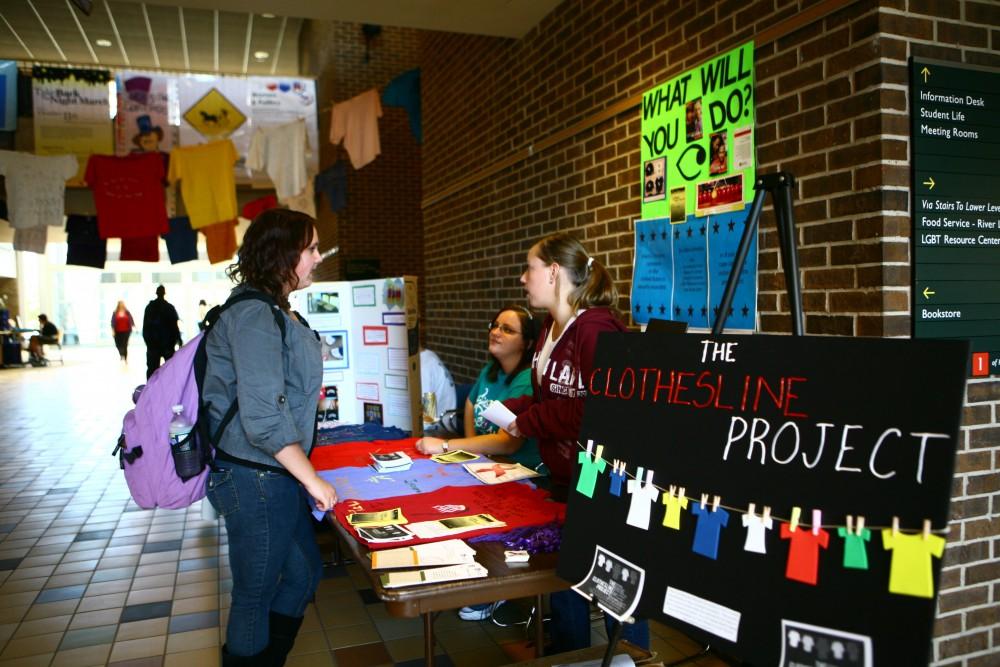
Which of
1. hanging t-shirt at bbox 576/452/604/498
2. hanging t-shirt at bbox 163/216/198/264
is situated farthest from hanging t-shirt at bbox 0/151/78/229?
hanging t-shirt at bbox 576/452/604/498

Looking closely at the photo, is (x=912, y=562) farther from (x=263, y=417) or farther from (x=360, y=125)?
(x=360, y=125)

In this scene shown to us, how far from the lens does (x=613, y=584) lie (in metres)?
1.50

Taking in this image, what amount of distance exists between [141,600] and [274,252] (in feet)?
8.00

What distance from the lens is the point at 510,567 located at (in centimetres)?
171

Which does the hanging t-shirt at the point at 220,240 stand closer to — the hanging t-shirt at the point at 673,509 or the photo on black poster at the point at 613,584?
the photo on black poster at the point at 613,584

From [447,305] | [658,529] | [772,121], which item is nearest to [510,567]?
[658,529]

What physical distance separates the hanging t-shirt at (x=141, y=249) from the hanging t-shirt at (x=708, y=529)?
295 inches

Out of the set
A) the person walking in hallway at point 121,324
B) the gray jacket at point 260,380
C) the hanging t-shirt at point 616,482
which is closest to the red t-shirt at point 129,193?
the gray jacket at point 260,380

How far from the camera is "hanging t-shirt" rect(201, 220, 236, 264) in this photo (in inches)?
302

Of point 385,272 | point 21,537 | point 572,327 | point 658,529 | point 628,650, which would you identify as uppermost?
point 385,272

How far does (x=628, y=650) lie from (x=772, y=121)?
1.93m

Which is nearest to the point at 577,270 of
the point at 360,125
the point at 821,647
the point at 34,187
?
the point at 821,647

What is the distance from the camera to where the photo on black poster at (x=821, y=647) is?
1112 mm

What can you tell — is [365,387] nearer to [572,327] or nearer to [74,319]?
[572,327]
